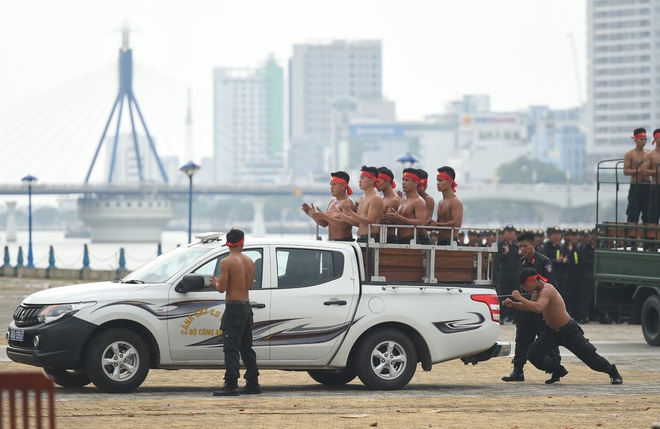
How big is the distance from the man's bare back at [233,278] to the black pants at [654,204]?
8.40 metres

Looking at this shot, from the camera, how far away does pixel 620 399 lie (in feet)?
36.4

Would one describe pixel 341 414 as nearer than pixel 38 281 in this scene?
Yes

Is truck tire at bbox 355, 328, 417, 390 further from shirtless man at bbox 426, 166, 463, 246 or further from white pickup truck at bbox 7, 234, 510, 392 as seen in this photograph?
shirtless man at bbox 426, 166, 463, 246

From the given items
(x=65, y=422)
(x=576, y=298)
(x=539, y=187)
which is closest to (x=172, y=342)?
(x=65, y=422)

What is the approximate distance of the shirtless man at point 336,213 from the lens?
1250 cm

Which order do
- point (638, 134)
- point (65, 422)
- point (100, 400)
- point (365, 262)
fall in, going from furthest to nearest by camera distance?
point (638, 134) < point (365, 262) < point (100, 400) < point (65, 422)

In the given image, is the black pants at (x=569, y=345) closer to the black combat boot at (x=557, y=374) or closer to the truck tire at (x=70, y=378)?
the black combat boot at (x=557, y=374)

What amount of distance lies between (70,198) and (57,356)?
4488 inches

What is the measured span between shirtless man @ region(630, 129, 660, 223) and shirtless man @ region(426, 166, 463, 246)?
538cm

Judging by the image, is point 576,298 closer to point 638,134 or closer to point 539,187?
point 638,134

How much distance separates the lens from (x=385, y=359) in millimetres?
11797

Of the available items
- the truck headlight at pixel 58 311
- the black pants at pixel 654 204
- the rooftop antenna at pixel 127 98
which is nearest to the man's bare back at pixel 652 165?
the black pants at pixel 654 204

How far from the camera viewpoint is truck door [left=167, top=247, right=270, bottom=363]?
11281 millimetres

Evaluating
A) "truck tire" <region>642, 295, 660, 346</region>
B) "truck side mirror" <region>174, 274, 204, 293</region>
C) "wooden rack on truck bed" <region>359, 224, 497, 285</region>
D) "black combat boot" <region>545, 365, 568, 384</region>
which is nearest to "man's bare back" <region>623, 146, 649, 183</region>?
"truck tire" <region>642, 295, 660, 346</region>
